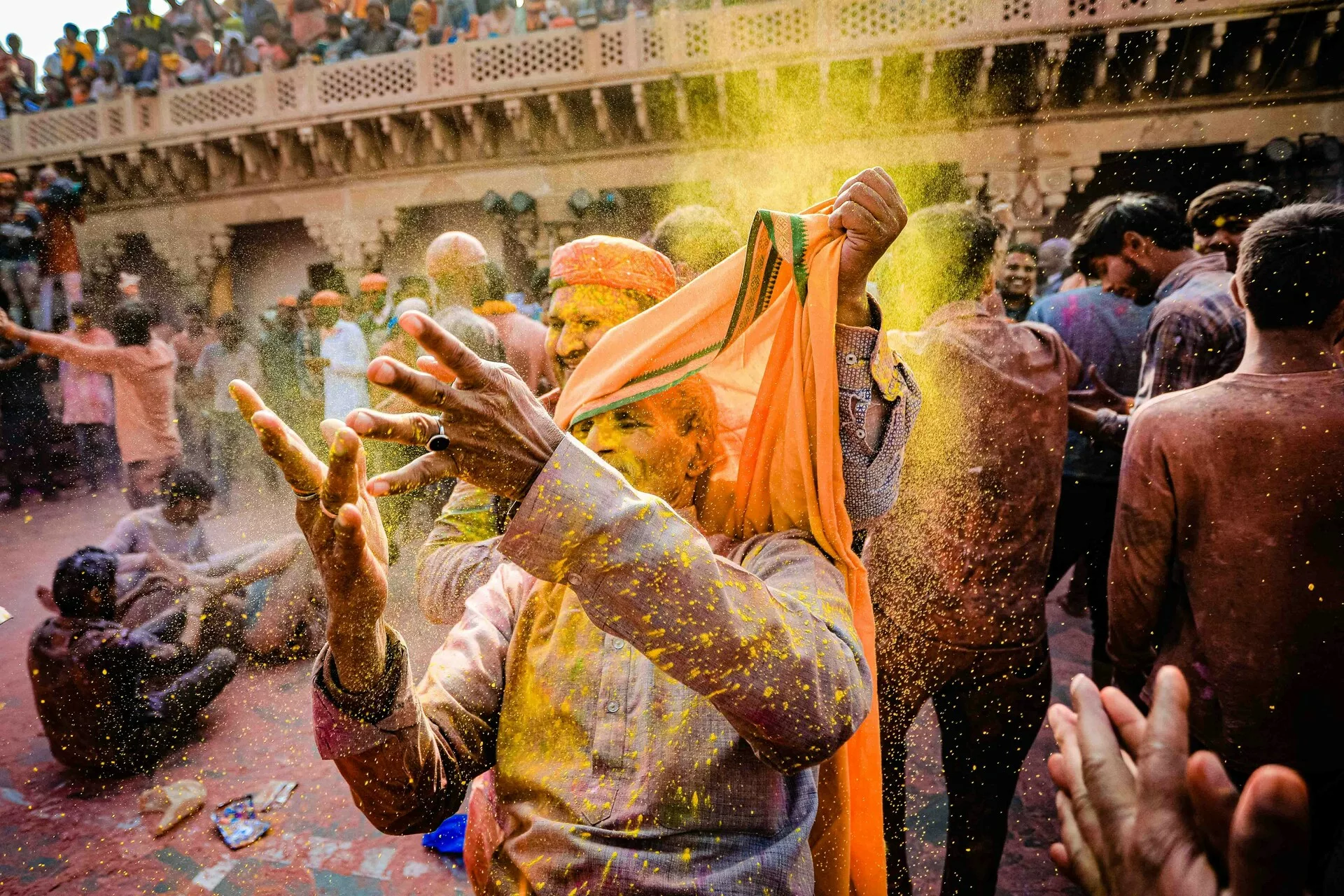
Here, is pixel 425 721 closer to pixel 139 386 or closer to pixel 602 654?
pixel 602 654

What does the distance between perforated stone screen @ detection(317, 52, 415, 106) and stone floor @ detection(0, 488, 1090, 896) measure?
38.4ft

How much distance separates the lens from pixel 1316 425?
181 centimetres

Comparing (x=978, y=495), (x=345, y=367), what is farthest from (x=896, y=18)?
(x=978, y=495)

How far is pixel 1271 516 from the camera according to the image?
1859mm

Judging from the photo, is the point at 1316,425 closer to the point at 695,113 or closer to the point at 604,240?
the point at 604,240

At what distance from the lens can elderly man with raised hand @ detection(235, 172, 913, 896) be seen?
0.96 metres

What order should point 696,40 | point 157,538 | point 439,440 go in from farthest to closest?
1. point 696,40
2. point 157,538
3. point 439,440

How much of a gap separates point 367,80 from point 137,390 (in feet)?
33.5

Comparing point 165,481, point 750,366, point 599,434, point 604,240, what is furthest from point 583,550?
Answer: point 165,481

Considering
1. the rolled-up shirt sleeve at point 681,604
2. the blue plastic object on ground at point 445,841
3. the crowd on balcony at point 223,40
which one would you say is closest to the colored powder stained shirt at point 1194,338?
the rolled-up shirt sleeve at point 681,604

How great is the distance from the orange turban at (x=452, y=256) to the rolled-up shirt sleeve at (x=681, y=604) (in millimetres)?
3662

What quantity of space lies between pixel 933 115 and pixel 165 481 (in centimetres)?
1127

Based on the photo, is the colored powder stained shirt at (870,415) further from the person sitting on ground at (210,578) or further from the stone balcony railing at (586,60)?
the stone balcony railing at (586,60)

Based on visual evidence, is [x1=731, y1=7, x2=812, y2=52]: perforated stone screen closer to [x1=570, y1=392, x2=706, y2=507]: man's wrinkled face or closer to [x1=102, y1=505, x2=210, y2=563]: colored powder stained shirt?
[x1=102, y1=505, x2=210, y2=563]: colored powder stained shirt
